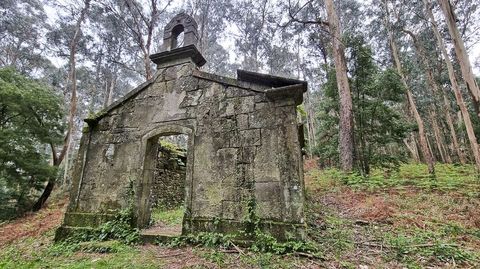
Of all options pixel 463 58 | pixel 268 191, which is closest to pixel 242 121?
pixel 268 191

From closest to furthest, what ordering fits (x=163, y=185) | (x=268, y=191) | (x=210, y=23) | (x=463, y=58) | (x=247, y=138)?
(x=268, y=191) < (x=247, y=138) < (x=463, y=58) < (x=163, y=185) < (x=210, y=23)

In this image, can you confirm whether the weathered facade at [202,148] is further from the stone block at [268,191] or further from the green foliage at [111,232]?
the green foliage at [111,232]

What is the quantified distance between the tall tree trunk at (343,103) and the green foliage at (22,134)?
12541mm

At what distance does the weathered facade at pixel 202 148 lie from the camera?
14.3 ft

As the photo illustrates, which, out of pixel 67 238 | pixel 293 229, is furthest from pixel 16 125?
pixel 293 229

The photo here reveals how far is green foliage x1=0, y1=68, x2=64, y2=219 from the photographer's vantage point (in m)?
10.6

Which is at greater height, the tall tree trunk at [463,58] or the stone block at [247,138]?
the tall tree trunk at [463,58]

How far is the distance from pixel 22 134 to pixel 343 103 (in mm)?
13345

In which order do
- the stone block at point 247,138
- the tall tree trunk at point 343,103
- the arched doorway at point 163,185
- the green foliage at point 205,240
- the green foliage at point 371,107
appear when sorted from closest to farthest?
the green foliage at point 205,240
the stone block at point 247,138
the arched doorway at point 163,185
the tall tree trunk at point 343,103
the green foliage at point 371,107

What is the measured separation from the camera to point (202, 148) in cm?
504

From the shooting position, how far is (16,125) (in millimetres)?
11352

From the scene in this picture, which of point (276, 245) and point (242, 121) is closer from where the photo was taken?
point (276, 245)

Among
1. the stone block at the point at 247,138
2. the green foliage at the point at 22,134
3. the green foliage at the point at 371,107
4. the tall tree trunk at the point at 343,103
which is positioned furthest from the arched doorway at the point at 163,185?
the green foliage at the point at 371,107

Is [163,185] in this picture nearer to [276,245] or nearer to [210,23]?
[276,245]
